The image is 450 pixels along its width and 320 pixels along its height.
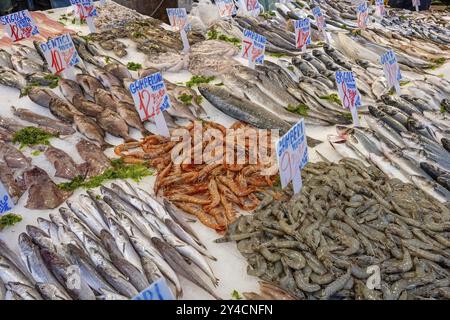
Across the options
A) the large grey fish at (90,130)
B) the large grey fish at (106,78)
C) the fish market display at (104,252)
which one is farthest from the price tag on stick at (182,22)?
the fish market display at (104,252)

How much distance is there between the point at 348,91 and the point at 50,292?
10.8 feet

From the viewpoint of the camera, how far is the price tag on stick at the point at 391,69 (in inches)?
200

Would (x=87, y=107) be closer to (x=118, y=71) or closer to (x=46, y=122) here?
(x=46, y=122)

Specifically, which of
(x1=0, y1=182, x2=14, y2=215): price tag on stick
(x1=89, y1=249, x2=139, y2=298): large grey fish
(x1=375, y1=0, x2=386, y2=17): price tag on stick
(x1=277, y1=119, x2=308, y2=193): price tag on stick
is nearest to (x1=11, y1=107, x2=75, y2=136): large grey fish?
(x1=0, y1=182, x2=14, y2=215): price tag on stick

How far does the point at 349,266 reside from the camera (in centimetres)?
268

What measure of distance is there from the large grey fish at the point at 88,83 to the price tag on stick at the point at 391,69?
3.32 m

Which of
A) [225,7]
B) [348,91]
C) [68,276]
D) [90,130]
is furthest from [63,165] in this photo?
[225,7]

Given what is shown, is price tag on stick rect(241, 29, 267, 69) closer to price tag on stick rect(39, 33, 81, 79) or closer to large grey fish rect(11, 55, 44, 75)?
price tag on stick rect(39, 33, 81, 79)

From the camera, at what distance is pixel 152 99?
409 centimetres

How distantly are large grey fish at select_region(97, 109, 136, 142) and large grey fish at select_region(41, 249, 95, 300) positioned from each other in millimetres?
1702

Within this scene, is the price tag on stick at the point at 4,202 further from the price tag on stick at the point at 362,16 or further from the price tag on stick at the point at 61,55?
the price tag on stick at the point at 362,16

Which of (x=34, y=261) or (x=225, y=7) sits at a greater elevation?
(x=225, y=7)

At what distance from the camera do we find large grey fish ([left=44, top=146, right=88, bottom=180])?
12.1 feet
